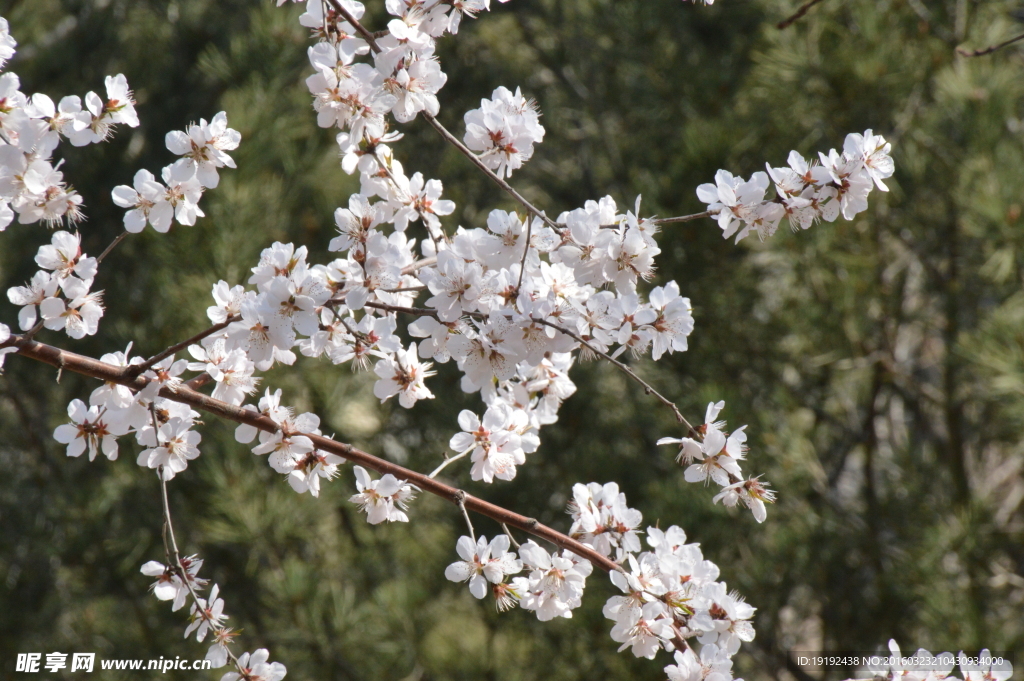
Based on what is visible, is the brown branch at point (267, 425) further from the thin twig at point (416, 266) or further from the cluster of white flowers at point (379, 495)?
the thin twig at point (416, 266)

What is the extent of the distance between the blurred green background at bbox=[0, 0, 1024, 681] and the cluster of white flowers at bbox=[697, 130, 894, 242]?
Result: 2.81 feet

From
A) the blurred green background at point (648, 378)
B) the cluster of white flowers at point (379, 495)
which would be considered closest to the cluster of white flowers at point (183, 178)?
the cluster of white flowers at point (379, 495)

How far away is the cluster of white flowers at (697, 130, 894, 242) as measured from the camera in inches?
30.6

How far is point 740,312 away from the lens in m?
1.90

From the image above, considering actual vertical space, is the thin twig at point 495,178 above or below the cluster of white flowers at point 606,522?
above

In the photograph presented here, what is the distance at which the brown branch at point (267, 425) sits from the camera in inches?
27.4

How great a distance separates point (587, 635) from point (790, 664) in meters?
0.50

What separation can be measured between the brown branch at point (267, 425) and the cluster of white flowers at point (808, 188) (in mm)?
347

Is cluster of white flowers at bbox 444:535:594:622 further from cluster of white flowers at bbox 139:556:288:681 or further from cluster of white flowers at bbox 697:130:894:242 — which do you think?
cluster of white flowers at bbox 697:130:894:242

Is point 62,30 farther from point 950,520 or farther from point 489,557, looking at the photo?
point 950,520

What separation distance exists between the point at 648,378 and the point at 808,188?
106 centimetres

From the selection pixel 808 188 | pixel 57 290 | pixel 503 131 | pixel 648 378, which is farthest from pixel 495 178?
pixel 648 378

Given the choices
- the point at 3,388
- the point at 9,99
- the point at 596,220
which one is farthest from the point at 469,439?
the point at 3,388

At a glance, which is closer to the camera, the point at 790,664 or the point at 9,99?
the point at 9,99
